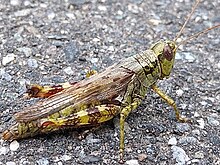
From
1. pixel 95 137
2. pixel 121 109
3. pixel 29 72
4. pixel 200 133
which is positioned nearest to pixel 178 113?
pixel 200 133

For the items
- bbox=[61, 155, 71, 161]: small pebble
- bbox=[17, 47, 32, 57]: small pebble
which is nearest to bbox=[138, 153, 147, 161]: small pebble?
bbox=[61, 155, 71, 161]: small pebble

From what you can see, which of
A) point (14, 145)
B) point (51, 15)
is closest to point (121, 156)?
point (14, 145)

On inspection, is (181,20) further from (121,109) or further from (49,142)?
(49,142)

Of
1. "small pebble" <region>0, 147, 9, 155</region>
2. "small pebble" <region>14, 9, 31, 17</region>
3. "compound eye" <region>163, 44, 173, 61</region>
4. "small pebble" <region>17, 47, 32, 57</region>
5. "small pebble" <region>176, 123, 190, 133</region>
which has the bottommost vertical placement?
"small pebble" <region>176, 123, 190, 133</region>

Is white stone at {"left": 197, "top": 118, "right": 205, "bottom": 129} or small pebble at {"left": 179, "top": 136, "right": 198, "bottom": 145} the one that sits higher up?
white stone at {"left": 197, "top": 118, "right": 205, "bottom": 129}

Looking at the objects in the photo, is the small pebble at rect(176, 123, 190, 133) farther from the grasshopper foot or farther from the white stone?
the grasshopper foot

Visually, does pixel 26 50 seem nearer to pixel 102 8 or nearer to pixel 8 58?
pixel 8 58

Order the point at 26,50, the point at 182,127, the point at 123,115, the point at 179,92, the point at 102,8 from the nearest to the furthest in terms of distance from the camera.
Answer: the point at 123,115 → the point at 182,127 → the point at 179,92 → the point at 26,50 → the point at 102,8
